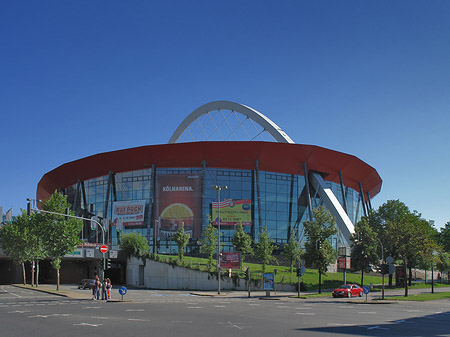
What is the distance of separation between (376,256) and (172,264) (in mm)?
25165

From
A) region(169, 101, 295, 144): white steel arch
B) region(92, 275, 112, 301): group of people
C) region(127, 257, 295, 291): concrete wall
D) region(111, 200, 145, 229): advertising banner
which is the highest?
region(169, 101, 295, 144): white steel arch

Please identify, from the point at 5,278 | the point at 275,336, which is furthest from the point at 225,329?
the point at 5,278

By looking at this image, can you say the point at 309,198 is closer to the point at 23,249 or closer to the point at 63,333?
the point at 23,249

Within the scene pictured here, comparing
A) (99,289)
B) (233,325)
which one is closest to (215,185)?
(99,289)

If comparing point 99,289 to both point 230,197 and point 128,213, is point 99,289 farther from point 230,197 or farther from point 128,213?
point 128,213

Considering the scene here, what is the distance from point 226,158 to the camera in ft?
251

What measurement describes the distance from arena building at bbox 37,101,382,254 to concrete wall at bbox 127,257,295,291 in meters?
8.45

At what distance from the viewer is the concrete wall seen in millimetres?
54594

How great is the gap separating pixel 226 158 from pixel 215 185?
4803mm

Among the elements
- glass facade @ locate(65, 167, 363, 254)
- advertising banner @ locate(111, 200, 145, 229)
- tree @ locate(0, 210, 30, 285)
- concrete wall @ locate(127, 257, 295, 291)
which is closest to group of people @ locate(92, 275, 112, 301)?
concrete wall @ locate(127, 257, 295, 291)

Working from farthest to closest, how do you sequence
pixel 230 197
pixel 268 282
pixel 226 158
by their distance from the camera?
pixel 230 197 < pixel 226 158 < pixel 268 282

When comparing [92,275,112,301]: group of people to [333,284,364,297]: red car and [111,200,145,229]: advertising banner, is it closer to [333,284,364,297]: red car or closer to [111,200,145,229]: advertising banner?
[333,284,364,297]: red car

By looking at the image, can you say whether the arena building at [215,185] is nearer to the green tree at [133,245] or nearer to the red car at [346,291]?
the green tree at [133,245]

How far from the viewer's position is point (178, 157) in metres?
76.2
